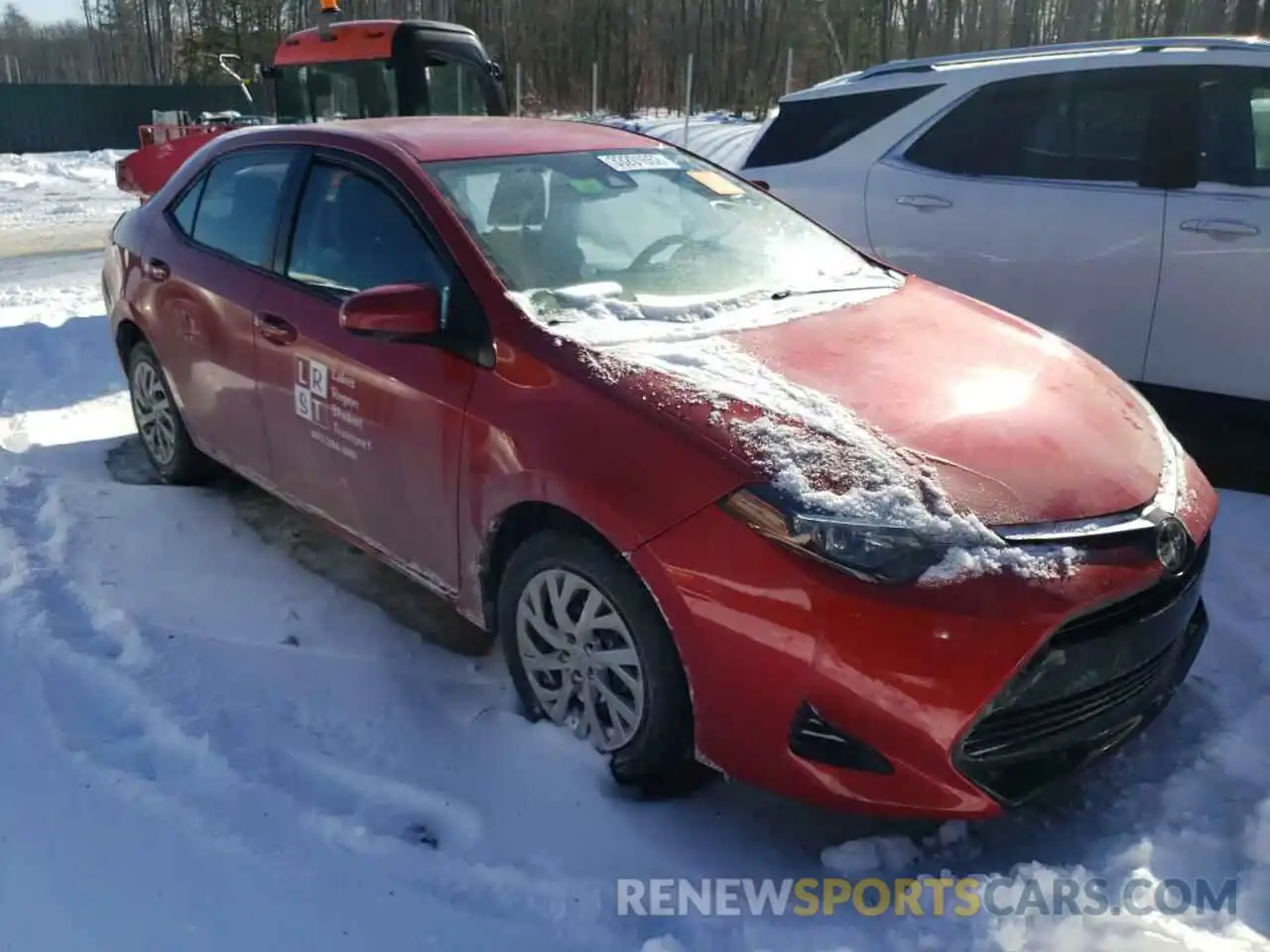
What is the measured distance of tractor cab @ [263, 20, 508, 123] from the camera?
448 inches

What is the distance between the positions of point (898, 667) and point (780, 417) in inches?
25.2

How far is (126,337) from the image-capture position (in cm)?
490

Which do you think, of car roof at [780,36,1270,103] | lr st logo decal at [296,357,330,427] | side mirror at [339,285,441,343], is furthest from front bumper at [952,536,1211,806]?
car roof at [780,36,1270,103]

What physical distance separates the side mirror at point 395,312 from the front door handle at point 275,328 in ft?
2.24

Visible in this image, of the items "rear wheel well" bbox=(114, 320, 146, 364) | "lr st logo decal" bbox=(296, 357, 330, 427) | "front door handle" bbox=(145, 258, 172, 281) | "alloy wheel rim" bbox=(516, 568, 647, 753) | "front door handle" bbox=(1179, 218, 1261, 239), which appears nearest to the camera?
"alloy wheel rim" bbox=(516, 568, 647, 753)

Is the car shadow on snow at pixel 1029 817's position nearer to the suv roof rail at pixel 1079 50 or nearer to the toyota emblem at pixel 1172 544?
the toyota emblem at pixel 1172 544

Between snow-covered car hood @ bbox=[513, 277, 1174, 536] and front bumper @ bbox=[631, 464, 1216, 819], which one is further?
snow-covered car hood @ bbox=[513, 277, 1174, 536]

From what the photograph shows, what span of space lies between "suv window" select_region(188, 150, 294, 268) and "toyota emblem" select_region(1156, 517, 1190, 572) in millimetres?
2942

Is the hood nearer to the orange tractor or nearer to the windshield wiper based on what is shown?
the windshield wiper

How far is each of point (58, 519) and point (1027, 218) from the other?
4.24 m

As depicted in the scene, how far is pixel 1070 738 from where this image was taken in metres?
2.46

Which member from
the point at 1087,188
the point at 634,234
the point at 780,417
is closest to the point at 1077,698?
the point at 780,417

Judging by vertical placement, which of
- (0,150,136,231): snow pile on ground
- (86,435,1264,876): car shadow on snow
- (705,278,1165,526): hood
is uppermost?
(705,278,1165,526): hood

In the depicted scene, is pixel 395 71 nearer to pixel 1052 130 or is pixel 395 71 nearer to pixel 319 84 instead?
pixel 319 84
